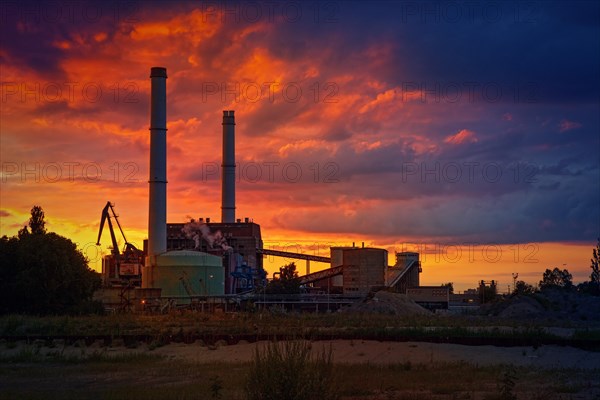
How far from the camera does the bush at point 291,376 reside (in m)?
16.0

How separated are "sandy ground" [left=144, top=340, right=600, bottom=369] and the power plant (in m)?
34.7

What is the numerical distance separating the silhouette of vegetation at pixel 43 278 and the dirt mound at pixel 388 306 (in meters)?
23.0

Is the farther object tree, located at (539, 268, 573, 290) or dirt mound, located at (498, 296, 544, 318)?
tree, located at (539, 268, 573, 290)

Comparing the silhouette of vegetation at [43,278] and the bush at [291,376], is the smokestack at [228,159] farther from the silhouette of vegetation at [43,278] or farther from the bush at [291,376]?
the bush at [291,376]

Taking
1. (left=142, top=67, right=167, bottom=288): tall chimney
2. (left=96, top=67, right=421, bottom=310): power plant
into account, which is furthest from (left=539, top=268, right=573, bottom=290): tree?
(left=142, top=67, right=167, bottom=288): tall chimney

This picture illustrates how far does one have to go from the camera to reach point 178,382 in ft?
81.1

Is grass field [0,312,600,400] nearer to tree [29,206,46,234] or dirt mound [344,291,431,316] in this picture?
dirt mound [344,291,431,316]

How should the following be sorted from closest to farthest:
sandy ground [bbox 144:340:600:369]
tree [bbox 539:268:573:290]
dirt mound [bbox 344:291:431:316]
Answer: sandy ground [bbox 144:340:600:369] < dirt mound [bbox 344:291:431:316] < tree [bbox 539:268:573:290]

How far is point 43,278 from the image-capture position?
2505 inches

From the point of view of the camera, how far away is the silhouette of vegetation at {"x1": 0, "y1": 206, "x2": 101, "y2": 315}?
63375 millimetres

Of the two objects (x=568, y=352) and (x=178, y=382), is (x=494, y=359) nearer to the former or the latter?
(x=568, y=352)

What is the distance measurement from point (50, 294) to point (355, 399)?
47.4 metres

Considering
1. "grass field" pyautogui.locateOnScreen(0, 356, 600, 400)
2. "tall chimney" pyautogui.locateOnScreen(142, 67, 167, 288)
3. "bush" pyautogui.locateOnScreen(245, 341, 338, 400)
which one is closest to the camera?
"bush" pyautogui.locateOnScreen(245, 341, 338, 400)

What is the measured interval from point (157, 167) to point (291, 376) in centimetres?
6641
